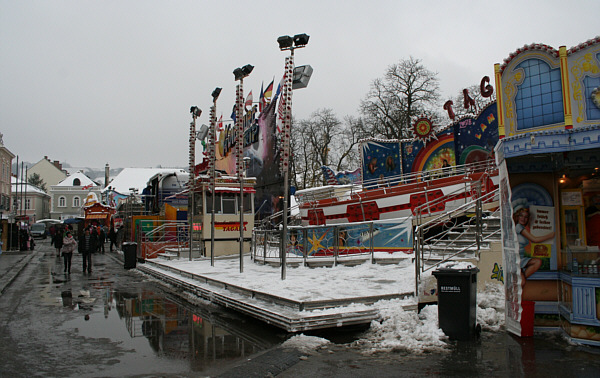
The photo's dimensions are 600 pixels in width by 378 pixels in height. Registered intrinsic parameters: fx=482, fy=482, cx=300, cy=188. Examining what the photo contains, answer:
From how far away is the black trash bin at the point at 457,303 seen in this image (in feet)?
26.1

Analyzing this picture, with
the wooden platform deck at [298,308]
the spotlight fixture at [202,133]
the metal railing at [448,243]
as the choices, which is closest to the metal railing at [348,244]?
the metal railing at [448,243]

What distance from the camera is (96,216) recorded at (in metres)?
51.5

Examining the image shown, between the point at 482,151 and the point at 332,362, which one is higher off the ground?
the point at 482,151

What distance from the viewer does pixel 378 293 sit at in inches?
400

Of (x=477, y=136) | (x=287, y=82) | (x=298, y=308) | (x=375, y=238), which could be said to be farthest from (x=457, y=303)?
(x=477, y=136)

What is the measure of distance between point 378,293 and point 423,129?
56.8 ft

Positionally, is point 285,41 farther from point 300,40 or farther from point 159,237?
point 159,237

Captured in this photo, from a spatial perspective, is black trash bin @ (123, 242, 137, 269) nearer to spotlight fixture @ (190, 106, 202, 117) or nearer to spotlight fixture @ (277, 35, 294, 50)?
spotlight fixture @ (190, 106, 202, 117)

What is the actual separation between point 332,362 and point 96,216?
1957 inches

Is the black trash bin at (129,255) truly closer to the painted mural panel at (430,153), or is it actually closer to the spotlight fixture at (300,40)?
the spotlight fixture at (300,40)

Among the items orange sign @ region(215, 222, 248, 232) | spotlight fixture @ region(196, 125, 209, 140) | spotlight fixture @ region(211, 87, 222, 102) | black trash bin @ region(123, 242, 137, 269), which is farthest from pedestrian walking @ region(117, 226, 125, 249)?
spotlight fixture @ region(211, 87, 222, 102)

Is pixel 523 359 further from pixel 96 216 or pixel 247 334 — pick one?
pixel 96 216

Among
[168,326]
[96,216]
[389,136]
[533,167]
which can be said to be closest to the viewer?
[533,167]

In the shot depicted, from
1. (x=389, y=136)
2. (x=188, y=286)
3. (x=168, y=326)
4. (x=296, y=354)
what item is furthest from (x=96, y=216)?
(x=296, y=354)
